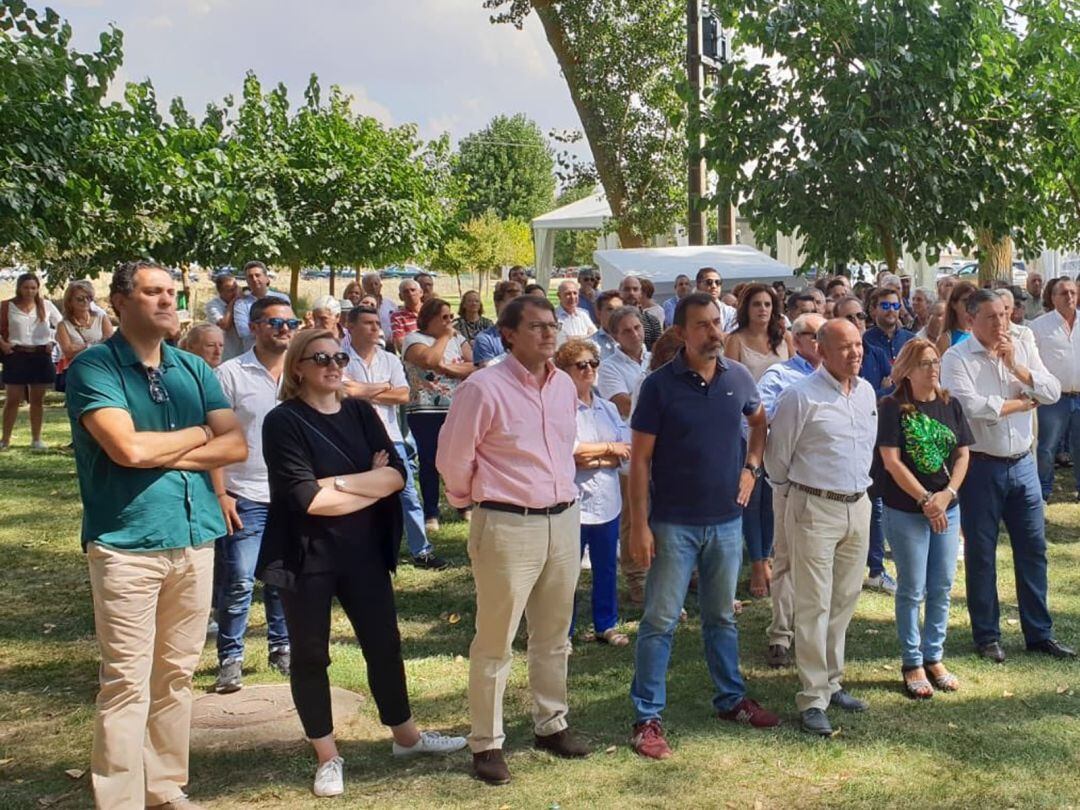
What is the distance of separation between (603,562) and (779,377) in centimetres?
144

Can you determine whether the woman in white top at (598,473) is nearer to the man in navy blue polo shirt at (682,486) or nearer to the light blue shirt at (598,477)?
the light blue shirt at (598,477)

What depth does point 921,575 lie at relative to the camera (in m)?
5.75

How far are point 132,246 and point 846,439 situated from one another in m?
11.5

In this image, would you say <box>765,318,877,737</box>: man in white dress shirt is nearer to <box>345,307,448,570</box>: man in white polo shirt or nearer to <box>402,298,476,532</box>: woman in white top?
<box>345,307,448,570</box>: man in white polo shirt

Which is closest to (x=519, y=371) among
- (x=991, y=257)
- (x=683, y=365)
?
(x=683, y=365)

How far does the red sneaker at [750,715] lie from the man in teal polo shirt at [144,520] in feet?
8.02

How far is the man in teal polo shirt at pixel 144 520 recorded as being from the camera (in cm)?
406

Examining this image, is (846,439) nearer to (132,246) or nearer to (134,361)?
(134,361)

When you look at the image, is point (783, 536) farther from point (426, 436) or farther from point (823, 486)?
point (426, 436)

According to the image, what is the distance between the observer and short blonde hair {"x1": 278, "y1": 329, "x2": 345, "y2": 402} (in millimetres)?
4664

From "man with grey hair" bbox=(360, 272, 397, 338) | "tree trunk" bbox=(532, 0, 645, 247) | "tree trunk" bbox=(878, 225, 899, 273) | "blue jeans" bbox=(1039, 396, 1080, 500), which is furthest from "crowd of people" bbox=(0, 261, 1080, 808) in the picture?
"tree trunk" bbox=(532, 0, 645, 247)

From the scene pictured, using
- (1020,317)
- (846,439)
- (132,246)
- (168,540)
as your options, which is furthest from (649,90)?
(168,540)

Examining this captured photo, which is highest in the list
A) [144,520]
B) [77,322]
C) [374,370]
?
[77,322]

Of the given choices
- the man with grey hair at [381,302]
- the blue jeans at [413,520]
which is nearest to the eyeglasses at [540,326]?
the blue jeans at [413,520]
